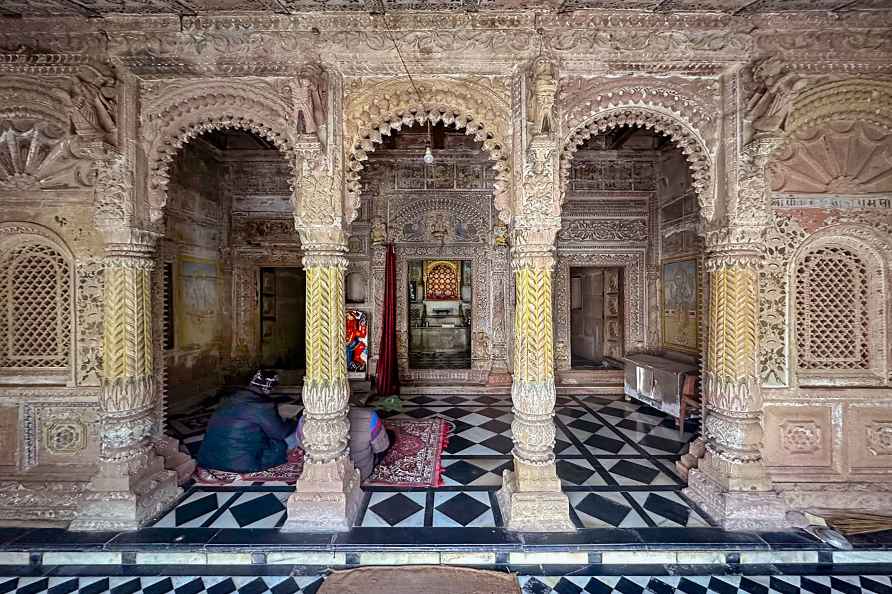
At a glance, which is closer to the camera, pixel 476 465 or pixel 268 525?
pixel 268 525

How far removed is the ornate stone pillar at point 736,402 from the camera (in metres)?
3.12

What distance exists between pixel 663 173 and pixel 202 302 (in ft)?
26.0

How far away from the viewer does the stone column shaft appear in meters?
3.11

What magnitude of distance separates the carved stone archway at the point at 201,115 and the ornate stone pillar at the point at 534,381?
2.22 meters

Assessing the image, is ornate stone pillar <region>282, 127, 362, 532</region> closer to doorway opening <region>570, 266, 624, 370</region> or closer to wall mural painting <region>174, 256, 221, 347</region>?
wall mural painting <region>174, 256, 221, 347</region>

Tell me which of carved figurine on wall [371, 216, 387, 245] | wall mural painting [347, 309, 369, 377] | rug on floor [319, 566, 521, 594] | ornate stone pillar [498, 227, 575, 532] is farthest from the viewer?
wall mural painting [347, 309, 369, 377]

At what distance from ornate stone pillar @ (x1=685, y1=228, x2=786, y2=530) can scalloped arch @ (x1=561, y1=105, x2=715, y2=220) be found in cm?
42

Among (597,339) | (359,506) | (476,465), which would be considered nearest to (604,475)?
(476,465)

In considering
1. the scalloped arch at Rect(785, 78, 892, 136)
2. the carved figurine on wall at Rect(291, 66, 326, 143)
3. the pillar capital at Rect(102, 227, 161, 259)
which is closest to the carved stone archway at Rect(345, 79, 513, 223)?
the carved figurine on wall at Rect(291, 66, 326, 143)

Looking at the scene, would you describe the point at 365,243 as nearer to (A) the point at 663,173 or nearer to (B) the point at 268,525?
(B) the point at 268,525

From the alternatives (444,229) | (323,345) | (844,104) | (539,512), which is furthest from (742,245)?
(444,229)

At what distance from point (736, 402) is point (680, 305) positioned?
10.4 feet

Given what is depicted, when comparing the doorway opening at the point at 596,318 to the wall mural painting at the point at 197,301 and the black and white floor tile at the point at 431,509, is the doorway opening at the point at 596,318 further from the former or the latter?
A: the wall mural painting at the point at 197,301

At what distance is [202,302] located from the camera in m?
6.34
